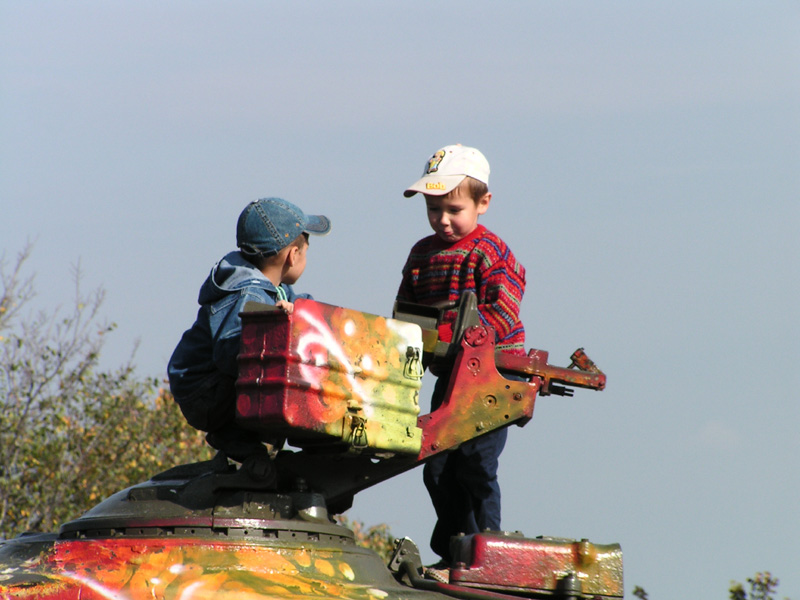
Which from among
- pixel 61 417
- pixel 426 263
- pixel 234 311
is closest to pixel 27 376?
pixel 61 417

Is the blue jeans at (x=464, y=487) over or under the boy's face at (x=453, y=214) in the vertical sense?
under

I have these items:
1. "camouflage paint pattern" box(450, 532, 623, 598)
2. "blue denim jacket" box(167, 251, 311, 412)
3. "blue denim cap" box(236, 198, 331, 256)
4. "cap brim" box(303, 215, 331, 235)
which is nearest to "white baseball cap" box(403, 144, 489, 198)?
"cap brim" box(303, 215, 331, 235)

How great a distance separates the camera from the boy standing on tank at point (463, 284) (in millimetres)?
6594

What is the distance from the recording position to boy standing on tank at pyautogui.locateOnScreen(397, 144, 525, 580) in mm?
6594

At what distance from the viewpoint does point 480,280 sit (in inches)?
264

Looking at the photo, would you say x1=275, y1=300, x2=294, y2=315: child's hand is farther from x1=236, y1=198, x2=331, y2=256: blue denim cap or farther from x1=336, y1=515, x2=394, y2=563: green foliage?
x1=336, y1=515, x2=394, y2=563: green foliage

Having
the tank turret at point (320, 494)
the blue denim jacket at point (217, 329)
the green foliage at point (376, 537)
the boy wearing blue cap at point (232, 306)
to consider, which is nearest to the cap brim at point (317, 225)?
the boy wearing blue cap at point (232, 306)

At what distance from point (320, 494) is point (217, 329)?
0.79 m

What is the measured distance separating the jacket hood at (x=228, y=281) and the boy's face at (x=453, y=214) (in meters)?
1.48

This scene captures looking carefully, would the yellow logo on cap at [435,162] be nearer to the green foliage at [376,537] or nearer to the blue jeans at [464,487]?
the blue jeans at [464,487]

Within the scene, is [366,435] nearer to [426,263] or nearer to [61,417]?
[426,263]

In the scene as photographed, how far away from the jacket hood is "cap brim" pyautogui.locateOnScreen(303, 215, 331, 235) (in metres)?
0.38

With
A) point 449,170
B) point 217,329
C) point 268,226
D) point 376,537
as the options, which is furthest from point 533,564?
point 376,537

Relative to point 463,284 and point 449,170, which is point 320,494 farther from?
point 449,170
